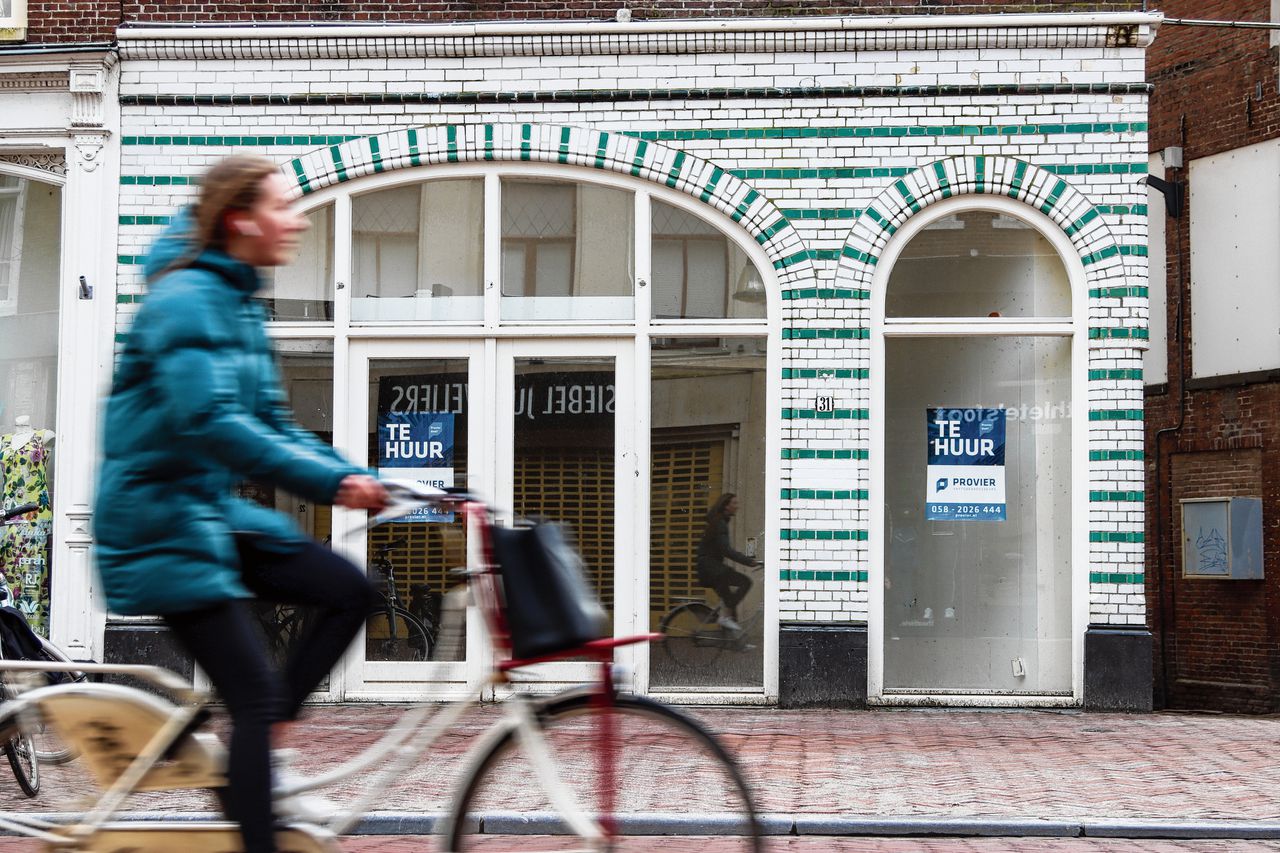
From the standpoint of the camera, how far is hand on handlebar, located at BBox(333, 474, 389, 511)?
3588 millimetres

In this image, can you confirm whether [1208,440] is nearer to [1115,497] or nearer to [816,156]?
[1115,497]

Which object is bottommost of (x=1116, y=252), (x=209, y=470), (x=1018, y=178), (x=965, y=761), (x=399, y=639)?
(x=965, y=761)

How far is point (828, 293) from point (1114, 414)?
2295mm

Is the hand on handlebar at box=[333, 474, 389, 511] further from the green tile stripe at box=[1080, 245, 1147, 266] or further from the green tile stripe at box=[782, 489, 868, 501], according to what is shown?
the green tile stripe at box=[1080, 245, 1147, 266]

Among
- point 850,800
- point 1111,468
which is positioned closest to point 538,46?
point 1111,468

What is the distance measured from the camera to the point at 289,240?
3.89m

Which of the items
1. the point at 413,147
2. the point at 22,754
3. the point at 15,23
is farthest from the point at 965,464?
the point at 22,754

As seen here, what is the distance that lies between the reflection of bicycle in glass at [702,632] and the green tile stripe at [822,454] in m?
0.90

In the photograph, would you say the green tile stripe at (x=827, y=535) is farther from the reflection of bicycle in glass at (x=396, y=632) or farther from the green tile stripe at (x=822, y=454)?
the reflection of bicycle in glass at (x=396, y=632)

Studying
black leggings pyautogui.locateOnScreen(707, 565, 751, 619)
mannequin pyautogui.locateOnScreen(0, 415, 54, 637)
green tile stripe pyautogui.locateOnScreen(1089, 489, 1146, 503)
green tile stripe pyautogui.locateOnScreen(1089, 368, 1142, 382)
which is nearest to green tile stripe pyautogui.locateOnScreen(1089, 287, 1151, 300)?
green tile stripe pyautogui.locateOnScreen(1089, 368, 1142, 382)

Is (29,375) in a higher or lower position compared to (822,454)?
higher

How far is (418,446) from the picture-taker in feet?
38.5

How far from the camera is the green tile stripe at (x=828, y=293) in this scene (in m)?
11.5

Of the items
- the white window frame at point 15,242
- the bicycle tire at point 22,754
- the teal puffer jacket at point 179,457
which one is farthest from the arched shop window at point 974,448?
the teal puffer jacket at point 179,457
